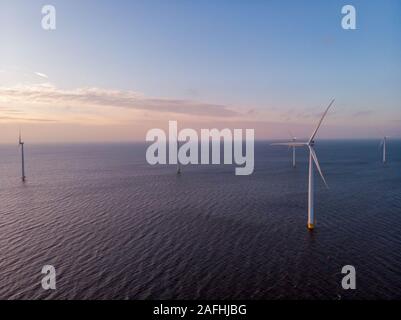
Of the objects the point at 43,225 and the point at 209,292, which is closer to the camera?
the point at 209,292

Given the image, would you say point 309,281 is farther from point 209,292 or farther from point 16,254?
point 16,254

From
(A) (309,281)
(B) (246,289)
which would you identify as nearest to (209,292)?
(B) (246,289)
